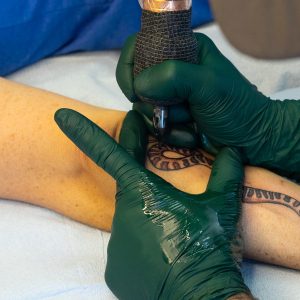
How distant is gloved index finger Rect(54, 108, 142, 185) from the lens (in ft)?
3.16

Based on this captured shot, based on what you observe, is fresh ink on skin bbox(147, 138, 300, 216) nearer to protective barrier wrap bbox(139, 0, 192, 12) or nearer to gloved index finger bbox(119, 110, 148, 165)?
gloved index finger bbox(119, 110, 148, 165)

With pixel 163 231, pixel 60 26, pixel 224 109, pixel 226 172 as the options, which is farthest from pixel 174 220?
pixel 60 26

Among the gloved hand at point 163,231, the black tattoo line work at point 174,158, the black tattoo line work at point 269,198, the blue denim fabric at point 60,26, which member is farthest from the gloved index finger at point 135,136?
the blue denim fabric at point 60,26

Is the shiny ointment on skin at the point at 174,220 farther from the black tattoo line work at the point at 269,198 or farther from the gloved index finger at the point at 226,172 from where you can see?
the black tattoo line work at the point at 269,198

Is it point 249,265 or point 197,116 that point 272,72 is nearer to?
point 197,116

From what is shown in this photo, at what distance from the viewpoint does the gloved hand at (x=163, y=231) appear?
33.8 inches

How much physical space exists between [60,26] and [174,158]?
686 mm

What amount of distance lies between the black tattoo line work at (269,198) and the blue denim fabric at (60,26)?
78 centimetres

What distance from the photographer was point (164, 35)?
36.9 inches

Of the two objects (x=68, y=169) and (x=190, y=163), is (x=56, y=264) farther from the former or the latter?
(x=190, y=163)

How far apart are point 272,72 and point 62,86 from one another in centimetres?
73

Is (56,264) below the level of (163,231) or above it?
below

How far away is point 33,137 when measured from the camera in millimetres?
1195

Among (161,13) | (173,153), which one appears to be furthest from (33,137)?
(161,13)
